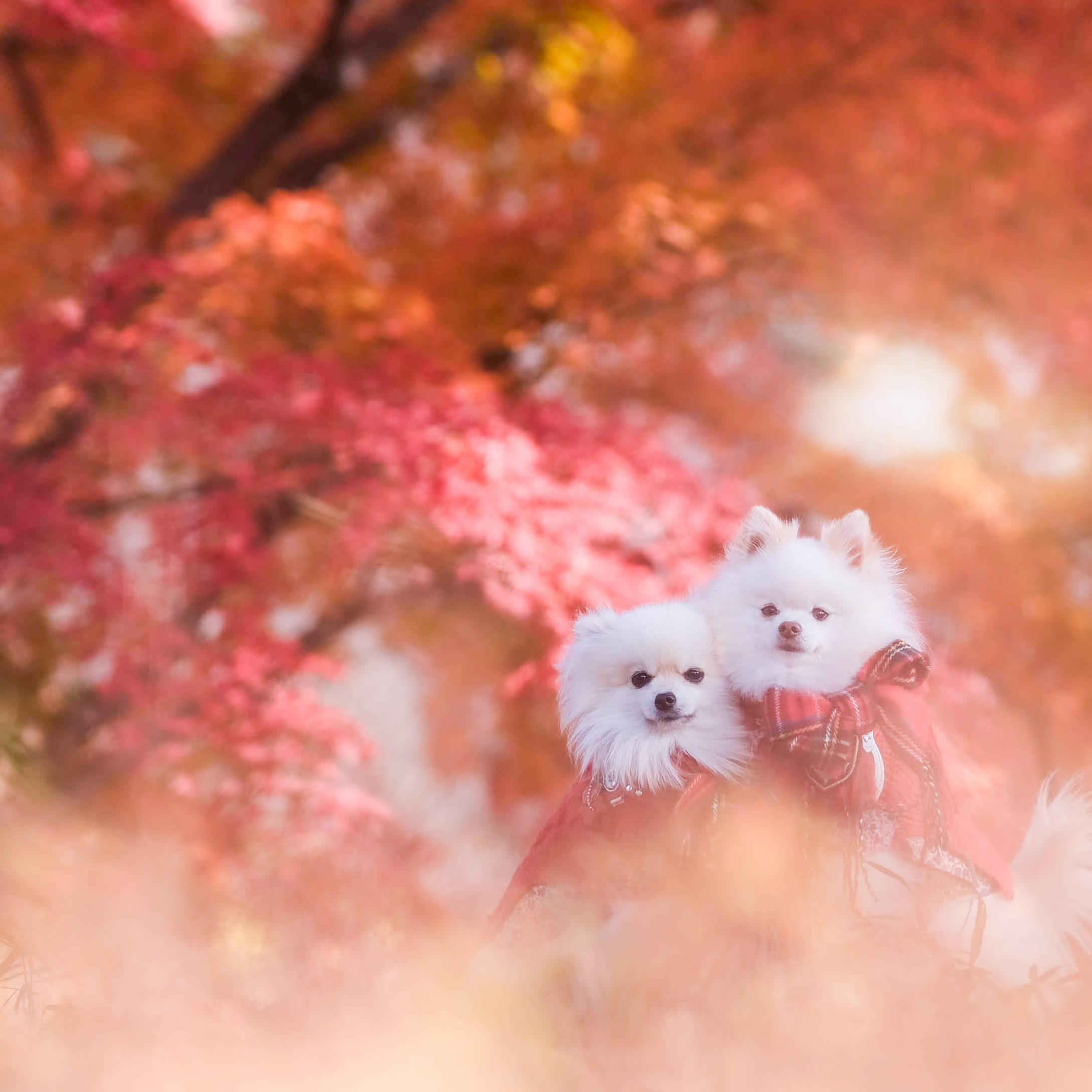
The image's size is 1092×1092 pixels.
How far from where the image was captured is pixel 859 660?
4.67ft

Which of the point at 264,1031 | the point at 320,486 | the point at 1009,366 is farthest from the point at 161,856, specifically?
the point at 1009,366

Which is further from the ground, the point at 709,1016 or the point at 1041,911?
the point at 1041,911

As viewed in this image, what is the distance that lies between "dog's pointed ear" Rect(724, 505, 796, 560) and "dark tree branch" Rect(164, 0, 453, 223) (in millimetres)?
3484

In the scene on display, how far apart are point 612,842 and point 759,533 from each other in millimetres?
491

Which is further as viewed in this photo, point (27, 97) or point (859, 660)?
point (27, 97)

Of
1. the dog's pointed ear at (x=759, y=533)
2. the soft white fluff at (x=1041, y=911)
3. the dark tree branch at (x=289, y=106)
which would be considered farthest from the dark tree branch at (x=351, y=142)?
the soft white fluff at (x=1041, y=911)

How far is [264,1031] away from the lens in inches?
67.6

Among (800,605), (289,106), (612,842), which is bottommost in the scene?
(289,106)

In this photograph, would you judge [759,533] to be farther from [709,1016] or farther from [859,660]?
[709,1016]

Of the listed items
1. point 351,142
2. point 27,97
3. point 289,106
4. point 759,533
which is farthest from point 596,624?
point 27,97

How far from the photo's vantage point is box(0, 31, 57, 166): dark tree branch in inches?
172

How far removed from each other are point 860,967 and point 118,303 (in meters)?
3.51

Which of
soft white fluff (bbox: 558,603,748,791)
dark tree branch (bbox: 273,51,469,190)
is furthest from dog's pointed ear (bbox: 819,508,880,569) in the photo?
dark tree branch (bbox: 273,51,469,190)

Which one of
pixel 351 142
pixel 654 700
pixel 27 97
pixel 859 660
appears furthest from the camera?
pixel 351 142
